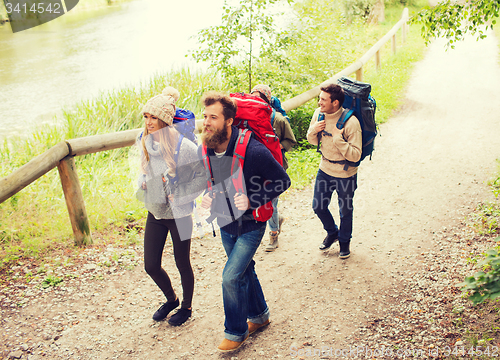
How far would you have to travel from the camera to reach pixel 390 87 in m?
10.1

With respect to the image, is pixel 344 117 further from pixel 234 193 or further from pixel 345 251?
pixel 234 193

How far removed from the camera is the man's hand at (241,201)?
101 inches

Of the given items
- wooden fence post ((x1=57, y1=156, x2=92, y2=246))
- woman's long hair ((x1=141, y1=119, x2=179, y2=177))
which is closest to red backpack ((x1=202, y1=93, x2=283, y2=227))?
woman's long hair ((x1=141, y1=119, x2=179, y2=177))

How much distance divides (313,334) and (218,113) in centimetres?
192

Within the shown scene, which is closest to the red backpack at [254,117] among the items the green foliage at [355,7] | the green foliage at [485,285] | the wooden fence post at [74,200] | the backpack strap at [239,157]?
the backpack strap at [239,157]

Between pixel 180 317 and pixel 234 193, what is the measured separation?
1382mm

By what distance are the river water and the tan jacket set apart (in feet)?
19.6

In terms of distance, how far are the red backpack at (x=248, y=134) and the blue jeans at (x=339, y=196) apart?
1.30m

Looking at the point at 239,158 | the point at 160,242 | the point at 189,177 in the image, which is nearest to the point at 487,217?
the point at 239,158

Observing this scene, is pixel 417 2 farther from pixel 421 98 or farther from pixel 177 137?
pixel 177 137

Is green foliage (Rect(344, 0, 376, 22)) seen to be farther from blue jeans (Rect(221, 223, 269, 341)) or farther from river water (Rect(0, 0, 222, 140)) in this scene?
blue jeans (Rect(221, 223, 269, 341))

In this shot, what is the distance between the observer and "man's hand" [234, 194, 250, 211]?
2553 mm

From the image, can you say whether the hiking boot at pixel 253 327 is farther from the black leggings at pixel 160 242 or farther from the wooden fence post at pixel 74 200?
the wooden fence post at pixel 74 200

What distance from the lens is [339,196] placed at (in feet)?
12.7
